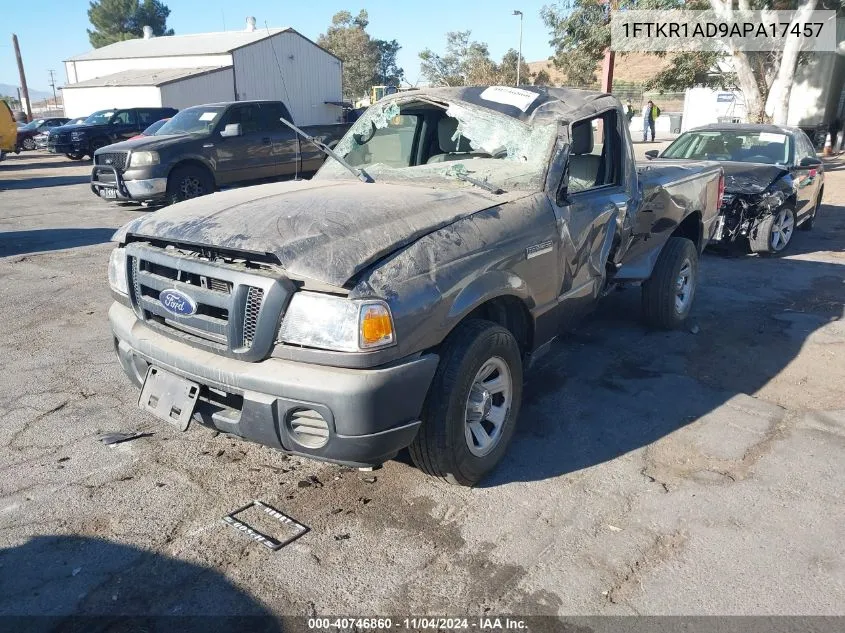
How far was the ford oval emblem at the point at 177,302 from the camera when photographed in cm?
279

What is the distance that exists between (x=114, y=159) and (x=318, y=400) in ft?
33.9

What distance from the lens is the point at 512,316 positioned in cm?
348

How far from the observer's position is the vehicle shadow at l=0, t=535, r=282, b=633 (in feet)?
7.75

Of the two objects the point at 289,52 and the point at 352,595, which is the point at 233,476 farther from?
the point at 289,52

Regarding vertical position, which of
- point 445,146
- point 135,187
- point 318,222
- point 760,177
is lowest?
point 135,187

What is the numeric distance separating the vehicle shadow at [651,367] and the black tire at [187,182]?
792cm

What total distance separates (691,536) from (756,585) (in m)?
0.35

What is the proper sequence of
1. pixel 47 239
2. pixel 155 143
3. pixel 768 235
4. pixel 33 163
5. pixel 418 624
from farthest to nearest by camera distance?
pixel 33 163
pixel 155 143
pixel 47 239
pixel 768 235
pixel 418 624

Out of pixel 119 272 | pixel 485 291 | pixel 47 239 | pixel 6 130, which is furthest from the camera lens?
pixel 6 130

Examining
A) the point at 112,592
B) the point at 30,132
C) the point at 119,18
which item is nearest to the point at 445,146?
the point at 112,592

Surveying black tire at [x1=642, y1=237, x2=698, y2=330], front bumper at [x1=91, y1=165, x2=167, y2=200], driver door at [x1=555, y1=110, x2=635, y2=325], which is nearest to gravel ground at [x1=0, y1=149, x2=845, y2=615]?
black tire at [x1=642, y1=237, x2=698, y2=330]

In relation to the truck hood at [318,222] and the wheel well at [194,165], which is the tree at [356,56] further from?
the truck hood at [318,222]

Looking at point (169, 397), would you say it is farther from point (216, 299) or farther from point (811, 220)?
point (811, 220)

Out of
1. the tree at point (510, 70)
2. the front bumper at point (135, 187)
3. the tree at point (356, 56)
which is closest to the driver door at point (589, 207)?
the front bumper at point (135, 187)
